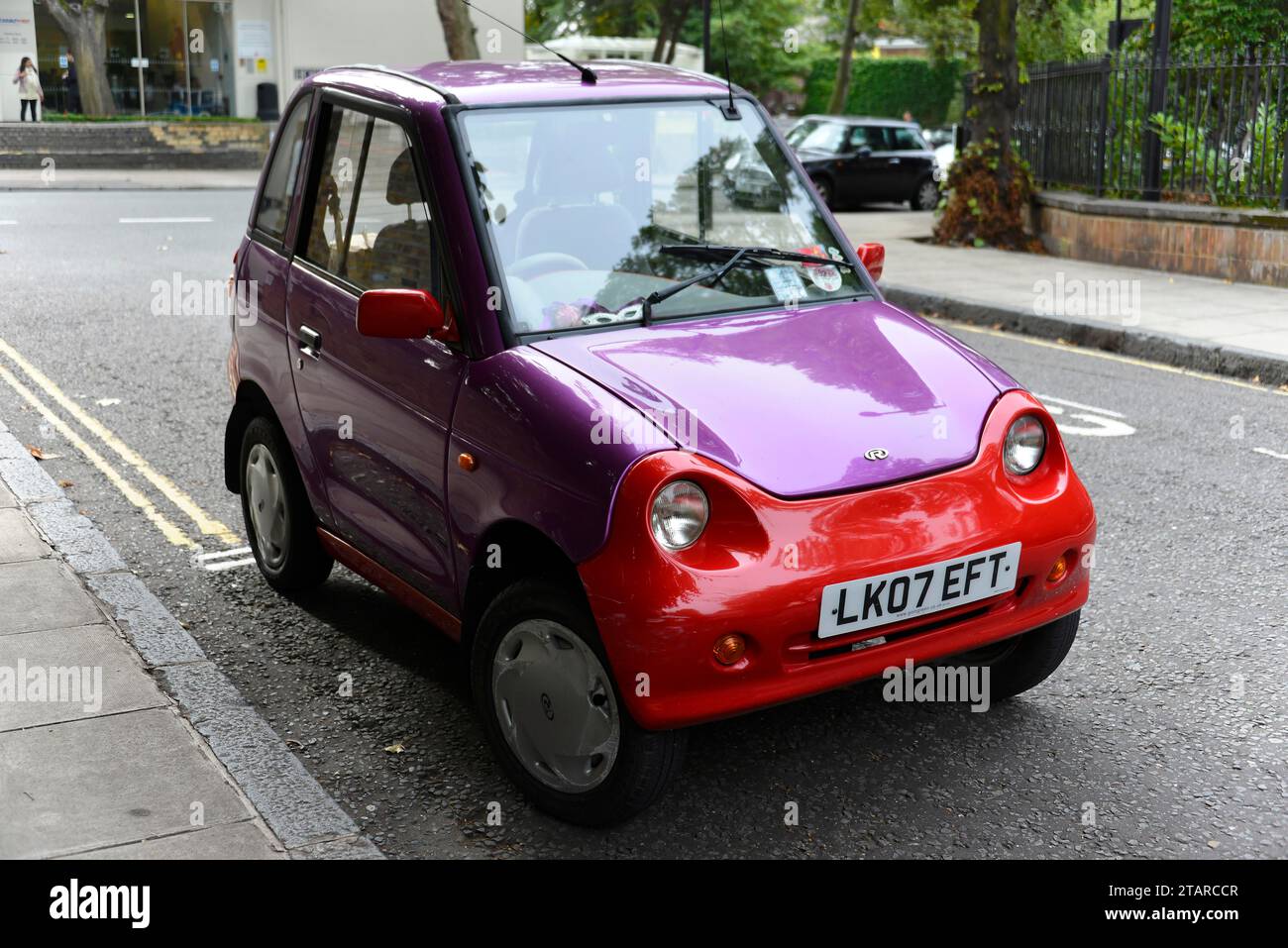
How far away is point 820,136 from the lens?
82.8 ft

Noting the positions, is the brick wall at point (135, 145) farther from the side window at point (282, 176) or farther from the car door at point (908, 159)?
the side window at point (282, 176)

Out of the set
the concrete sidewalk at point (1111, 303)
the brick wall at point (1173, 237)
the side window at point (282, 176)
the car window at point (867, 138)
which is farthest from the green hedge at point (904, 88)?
the side window at point (282, 176)

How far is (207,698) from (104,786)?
665mm

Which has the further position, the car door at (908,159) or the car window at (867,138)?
the car door at (908,159)

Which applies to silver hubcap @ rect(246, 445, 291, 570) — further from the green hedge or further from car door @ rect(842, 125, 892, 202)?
the green hedge

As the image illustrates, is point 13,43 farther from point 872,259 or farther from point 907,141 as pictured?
point 872,259

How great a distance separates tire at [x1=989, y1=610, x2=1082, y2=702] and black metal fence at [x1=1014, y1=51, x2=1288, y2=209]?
32.3 ft

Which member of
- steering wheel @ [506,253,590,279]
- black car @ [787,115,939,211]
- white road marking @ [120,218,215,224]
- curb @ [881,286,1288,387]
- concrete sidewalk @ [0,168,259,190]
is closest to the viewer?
steering wheel @ [506,253,590,279]

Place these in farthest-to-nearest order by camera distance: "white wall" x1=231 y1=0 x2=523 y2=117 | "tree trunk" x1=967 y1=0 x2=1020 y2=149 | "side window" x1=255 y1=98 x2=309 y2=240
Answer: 1. "white wall" x1=231 y1=0 x2=523 y2=117
2. "tree trunk" x1=967 y1=0 x2=1020 y2=149
3. "side window" x1=255 y1=98 x2=309 y2=240

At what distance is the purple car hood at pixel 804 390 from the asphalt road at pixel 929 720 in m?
0.90

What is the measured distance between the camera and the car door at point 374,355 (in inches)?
156

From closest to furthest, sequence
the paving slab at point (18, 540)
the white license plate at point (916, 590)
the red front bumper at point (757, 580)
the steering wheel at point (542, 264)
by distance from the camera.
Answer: the red front bumper at point (757, 580)
the white license plate at point (916, 590)
the steering wheel at point (542, 264)
the paving slab at point (18, 540)

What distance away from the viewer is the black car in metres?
24.7

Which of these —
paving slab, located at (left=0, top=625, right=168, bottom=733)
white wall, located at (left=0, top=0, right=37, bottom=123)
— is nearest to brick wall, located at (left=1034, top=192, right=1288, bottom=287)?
paving slab, located at (left=0, top=625, right=168, bottom=733)
